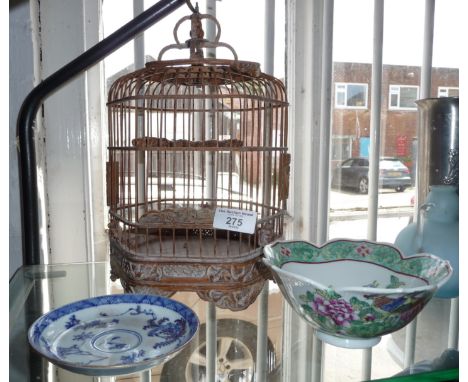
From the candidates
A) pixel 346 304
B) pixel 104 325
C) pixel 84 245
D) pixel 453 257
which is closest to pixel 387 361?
pixel 346 304

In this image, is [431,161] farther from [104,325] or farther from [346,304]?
[104,325]

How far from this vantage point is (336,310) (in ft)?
1.49

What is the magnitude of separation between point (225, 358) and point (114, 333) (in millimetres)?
160

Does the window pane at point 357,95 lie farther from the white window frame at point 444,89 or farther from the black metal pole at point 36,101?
the black metal pole at point 36,101

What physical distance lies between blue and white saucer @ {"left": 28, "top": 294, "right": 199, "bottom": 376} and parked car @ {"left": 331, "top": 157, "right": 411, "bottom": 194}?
0.68 metres

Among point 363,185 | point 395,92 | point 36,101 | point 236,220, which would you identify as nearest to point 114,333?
point 236,220

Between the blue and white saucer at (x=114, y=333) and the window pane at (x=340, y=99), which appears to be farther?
the window pane at (x=340, y=99)

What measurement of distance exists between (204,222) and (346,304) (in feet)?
1.25

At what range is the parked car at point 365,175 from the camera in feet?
3.55

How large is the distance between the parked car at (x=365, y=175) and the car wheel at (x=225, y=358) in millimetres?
543

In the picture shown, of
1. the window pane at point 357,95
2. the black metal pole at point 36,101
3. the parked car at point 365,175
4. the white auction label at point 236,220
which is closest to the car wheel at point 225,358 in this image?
the white auction label at point 236,220

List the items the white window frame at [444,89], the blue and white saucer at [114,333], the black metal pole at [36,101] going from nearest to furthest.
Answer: the blue and white saucer at [114,333] → the black metal pole at [36,101] → the white window frame at [444,89]

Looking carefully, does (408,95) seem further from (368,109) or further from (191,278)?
(191,278)

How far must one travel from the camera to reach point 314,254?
65cm
